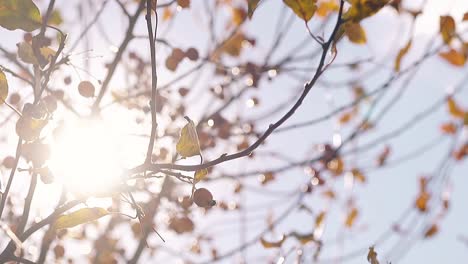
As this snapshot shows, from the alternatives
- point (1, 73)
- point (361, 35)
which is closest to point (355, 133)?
point (361, 35)

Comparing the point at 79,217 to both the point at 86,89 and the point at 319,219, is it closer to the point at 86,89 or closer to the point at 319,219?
the point at 86,89

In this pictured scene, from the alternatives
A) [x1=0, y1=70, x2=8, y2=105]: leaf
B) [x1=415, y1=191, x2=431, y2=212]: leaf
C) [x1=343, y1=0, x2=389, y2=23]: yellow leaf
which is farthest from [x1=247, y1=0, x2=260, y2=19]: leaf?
[x1=415, y1=191, x2=431, y2=212]: leaf

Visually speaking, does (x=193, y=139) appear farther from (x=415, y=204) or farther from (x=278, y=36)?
(x=415, y=204)

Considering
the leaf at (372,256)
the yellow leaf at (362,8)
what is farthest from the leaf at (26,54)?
the leaf at (372,256)

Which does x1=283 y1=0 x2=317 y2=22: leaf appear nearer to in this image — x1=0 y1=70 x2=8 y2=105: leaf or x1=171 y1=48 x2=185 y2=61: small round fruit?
x1=0 y1=70 x2=8 y2=105: leaf

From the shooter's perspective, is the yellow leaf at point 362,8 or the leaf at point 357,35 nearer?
the yellow leaf at point 362,8

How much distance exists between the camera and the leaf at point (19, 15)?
1.18 meters

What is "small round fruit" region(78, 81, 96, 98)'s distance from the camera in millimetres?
1968

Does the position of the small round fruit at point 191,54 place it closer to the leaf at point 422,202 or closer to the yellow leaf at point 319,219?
the yellow leaf at point 319,219

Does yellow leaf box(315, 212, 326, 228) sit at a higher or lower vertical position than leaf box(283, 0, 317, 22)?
higher

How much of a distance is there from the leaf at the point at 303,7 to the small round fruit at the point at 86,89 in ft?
3.78

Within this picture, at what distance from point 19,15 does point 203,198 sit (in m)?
0.67

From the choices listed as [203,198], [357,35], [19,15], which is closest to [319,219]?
[357,35]

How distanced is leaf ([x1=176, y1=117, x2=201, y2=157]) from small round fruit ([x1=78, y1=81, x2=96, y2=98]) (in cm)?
103
